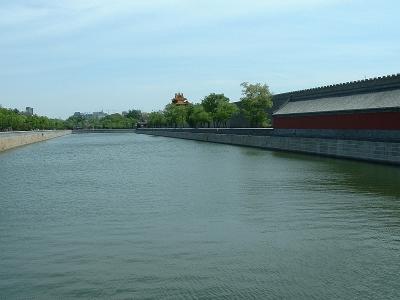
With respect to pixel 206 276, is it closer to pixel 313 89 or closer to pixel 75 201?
pixel 75 201

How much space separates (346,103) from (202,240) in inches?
1518

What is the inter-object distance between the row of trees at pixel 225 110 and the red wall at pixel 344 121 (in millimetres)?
11466

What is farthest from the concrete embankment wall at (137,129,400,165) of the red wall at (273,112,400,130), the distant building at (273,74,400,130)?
the distant building at (273,74,400,130)

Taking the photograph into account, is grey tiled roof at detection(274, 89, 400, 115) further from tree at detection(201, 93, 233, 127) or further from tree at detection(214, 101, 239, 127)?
tree at detection(201, 93, 233, 127)

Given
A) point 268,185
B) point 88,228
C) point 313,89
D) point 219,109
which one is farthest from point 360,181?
point 219,109

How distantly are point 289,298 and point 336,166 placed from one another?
27724 mm

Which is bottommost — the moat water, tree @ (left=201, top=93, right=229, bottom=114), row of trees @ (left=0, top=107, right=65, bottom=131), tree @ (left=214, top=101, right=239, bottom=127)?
the moat water

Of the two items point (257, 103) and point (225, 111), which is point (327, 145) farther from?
point (225, 111)

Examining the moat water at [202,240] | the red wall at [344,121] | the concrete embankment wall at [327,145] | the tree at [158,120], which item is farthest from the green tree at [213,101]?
the moat water at [202,240]

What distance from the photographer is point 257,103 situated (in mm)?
75062

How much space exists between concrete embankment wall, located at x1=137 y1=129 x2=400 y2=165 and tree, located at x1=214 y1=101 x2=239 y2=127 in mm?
12846

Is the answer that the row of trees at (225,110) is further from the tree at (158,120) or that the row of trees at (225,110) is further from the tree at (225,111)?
the tree at (158,120)

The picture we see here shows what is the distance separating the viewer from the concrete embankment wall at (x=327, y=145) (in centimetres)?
3522

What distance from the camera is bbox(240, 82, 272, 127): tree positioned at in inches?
2943
